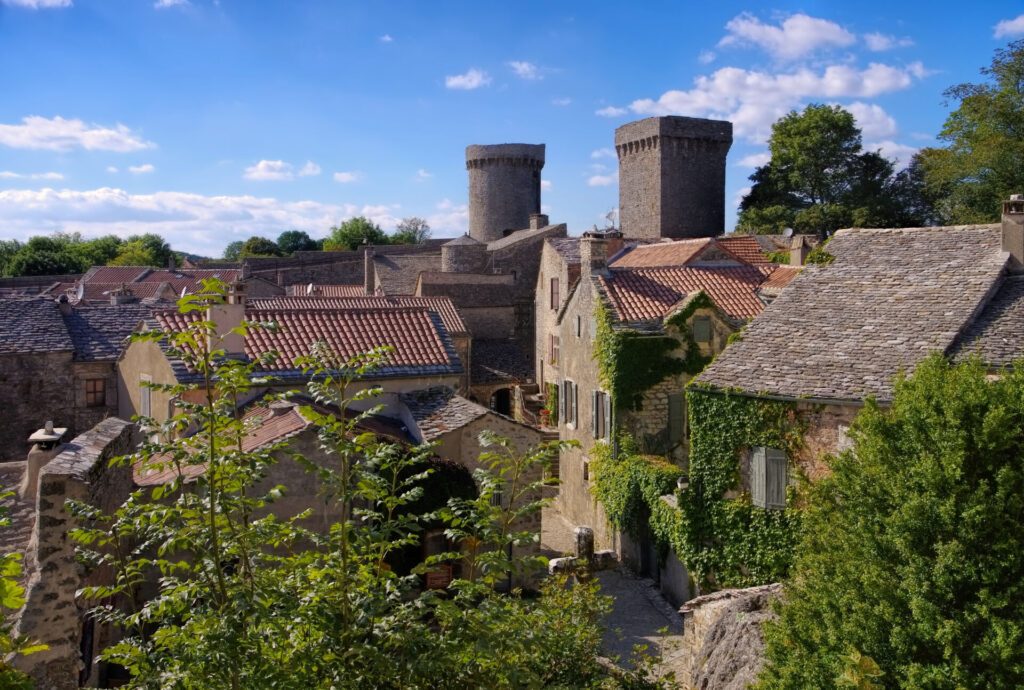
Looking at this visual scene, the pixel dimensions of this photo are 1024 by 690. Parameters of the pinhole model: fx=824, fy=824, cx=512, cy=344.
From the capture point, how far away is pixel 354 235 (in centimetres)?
11294

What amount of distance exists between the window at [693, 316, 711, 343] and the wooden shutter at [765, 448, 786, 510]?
→ 7119 mm

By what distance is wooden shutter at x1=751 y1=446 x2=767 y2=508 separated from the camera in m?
16.2

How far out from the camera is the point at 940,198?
186ft

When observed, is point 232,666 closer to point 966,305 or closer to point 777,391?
point 777,391

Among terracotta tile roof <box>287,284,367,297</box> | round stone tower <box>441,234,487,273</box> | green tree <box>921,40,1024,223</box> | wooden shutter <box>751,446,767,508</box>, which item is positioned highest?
green tree <box>921,40,1024,223</box>

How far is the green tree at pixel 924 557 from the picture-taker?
8266 millimetres

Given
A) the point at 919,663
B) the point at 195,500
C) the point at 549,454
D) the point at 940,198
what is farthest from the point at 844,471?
the point at 940,198

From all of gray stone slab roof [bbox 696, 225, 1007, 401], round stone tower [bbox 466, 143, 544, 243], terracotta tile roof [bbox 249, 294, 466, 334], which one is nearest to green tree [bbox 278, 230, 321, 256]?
round stone tower [bbox 466, 143, 544, 243]

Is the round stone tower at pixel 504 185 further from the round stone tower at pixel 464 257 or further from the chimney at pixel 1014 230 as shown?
the chimney at pixel 1014 230

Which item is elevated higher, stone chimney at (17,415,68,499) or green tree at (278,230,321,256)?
green tree at (278,230,321,256)

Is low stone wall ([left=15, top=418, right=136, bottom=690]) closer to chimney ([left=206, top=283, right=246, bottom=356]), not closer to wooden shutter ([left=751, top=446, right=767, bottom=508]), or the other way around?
chimney ([left=206, top=283, right=246, bottom=356])

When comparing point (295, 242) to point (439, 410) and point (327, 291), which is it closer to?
point (327, 291)

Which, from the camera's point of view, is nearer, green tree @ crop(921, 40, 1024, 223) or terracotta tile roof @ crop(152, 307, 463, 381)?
terracotta tile roof @ crop(152, 307, 463, 381)

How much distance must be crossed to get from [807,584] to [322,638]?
21.0 ft
